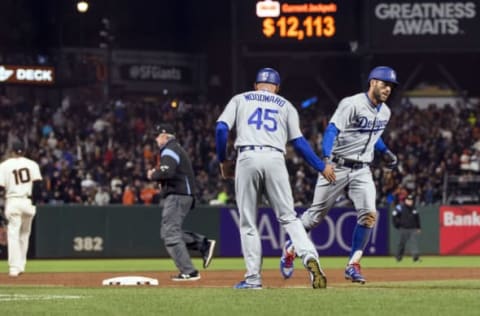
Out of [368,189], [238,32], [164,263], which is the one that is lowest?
[164,263]

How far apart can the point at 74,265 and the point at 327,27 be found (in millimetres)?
9462

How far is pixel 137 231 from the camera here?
27547 millimetres

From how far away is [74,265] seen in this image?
23797mm

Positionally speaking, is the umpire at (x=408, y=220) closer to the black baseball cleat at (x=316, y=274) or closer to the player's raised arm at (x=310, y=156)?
the player's raised arm at (x=310, y=156)

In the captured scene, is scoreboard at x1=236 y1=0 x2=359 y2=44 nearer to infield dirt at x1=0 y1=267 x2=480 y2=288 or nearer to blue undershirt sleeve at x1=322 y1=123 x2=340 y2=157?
infield dirt at x1=0 y1=267 x2=480 y2=288

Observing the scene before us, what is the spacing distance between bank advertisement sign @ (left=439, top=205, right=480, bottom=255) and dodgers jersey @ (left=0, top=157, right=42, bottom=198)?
13.9 meters

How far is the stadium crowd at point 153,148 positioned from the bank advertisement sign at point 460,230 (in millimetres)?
1159

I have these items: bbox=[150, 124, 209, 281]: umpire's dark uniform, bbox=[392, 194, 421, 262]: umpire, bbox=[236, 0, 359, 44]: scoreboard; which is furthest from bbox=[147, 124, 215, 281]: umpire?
bbox=[236, 0, 359, 44]: scoreboard

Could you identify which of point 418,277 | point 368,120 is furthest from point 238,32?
point 368,120

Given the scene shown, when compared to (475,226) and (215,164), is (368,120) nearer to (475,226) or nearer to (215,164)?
(475,226)

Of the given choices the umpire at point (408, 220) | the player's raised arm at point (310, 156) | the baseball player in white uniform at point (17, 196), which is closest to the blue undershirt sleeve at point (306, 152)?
the player's raised arm at point (310, 156)

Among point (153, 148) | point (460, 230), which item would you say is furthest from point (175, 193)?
point (153, 148)

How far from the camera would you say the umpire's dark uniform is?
15.0 metres

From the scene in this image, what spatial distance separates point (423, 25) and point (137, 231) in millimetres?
8886
